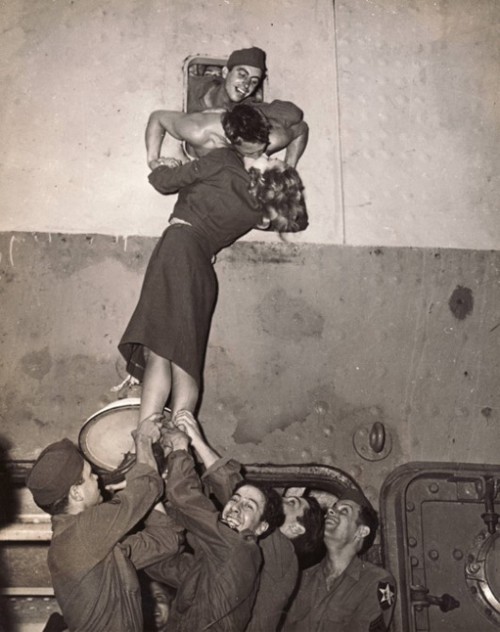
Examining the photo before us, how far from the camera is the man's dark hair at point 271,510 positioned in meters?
3.88

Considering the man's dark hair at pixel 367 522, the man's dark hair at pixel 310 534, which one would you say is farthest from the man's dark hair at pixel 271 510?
the man's dark hair at pixel 367 522

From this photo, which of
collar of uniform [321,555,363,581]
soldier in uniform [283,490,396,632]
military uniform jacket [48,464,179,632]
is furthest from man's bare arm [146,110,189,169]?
collar of uniform [321,555,363,581]

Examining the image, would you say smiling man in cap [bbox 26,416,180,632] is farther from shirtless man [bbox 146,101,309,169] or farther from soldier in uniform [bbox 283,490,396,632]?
shirtless man [bbox 146,101,309,169]

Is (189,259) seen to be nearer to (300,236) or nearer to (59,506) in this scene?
(300,236)

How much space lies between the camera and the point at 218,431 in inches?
183

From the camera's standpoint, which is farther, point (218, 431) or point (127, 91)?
point (127, 91)

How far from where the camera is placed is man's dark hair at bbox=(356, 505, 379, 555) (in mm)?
4250

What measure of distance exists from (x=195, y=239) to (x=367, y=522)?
1.75m

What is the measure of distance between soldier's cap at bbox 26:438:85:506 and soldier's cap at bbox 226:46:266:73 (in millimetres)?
2491

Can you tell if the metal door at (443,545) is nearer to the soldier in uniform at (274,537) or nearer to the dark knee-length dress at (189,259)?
the soldier in uniform at (274,537)

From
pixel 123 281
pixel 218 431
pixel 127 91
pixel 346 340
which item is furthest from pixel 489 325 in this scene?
pixel 127 91

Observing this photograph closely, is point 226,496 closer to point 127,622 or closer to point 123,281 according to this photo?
point 127,622

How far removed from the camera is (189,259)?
4.52m

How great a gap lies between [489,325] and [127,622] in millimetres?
2731
